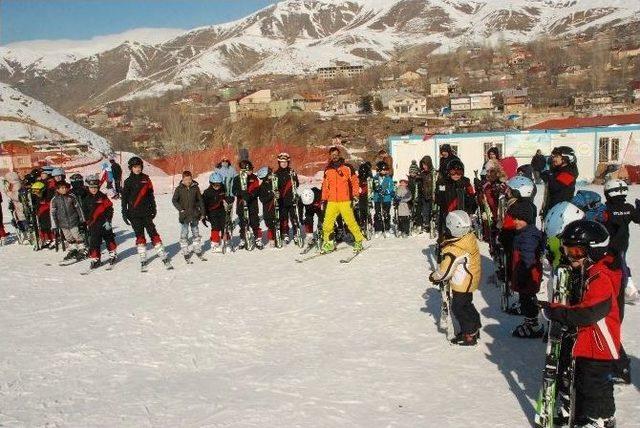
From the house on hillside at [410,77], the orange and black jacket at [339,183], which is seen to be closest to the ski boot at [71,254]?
the orange and black jacket at [339,183]

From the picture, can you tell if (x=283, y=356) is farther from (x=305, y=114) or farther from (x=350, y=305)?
(x=305, y=114)

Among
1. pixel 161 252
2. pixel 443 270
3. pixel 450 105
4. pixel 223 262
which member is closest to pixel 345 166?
pixel 223 262

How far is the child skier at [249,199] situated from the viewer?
11609 mm

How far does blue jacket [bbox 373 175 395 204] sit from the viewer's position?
484 inches

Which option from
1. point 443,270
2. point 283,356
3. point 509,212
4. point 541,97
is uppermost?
point 541,97

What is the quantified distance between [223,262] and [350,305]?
397 cm

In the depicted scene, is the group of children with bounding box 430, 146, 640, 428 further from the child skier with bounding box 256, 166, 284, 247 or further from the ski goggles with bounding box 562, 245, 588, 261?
the child skier with bounding box 256, 166, 284, 247

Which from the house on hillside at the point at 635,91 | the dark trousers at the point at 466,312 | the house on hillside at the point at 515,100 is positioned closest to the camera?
the dark trousers at the point at 466,312

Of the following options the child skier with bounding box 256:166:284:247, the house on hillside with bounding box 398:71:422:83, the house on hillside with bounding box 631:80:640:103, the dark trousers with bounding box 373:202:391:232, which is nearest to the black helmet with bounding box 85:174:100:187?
the child skier with bounding box 256:166:284:247

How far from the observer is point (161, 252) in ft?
35.0

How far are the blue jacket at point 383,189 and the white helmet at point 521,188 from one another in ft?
18.2

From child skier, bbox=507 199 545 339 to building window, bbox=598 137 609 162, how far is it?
19417 mm

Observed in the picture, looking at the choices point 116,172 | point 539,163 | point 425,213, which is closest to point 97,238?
point 425,213

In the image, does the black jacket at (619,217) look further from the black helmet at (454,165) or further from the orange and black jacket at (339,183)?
the orange and black jacket at (339,183)
